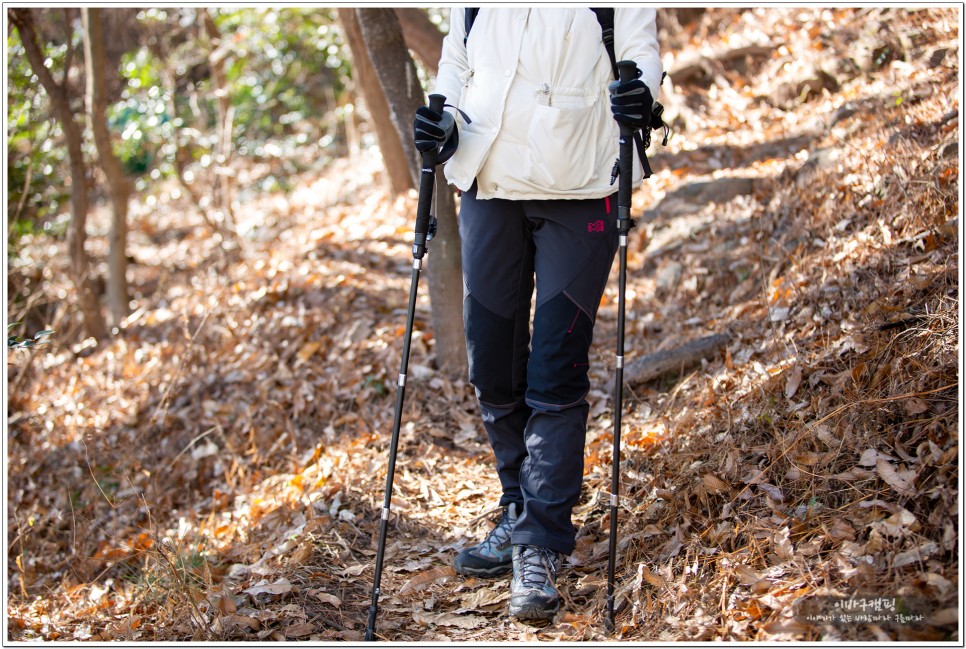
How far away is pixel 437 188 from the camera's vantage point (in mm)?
4668

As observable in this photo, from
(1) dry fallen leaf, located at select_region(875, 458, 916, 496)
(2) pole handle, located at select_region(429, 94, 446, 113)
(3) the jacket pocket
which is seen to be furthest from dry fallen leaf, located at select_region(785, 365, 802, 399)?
(2) pole handle, located at select_region(429, 94, 446, 113)

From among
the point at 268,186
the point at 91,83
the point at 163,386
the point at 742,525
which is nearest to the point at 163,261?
the point at 268,186

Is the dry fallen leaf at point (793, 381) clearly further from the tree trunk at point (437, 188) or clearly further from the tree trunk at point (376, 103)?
the tree trunk at point (376, 103)

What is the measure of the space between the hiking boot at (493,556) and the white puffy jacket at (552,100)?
136cm

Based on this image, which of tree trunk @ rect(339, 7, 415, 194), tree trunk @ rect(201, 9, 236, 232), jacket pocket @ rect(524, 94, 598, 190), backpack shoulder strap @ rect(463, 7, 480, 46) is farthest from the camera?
tree trunk @ rect(201, 9, 236, 232)

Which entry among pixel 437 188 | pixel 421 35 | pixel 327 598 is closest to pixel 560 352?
pixel 327 598

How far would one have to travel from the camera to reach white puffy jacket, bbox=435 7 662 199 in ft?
9.50

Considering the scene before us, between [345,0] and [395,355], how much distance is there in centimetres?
235

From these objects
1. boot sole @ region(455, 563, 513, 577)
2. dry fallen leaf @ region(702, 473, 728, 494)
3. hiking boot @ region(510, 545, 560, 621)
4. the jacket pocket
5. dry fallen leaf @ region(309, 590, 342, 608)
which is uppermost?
the jacket pocket

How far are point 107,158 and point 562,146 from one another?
6.33 metres

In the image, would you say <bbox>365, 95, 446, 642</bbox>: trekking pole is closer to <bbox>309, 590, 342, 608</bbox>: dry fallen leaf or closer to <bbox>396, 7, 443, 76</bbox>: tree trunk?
<bbox>309, 590, 342, 608</bbox>: dry fallen leaf

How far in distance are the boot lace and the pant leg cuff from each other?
1.1 inches

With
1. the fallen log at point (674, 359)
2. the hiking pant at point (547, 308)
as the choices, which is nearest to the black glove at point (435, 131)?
the hiking pant at point (547, 308)

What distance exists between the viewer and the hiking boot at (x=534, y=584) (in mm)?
2953
